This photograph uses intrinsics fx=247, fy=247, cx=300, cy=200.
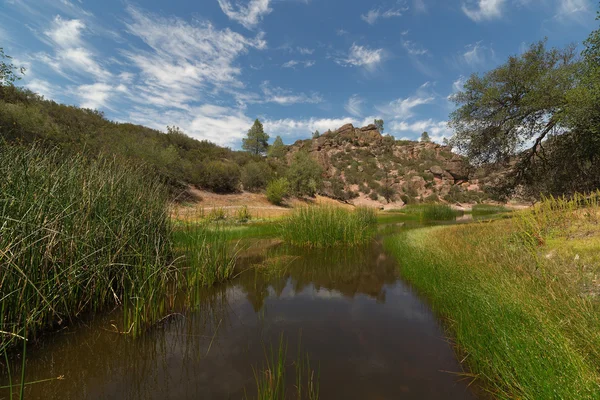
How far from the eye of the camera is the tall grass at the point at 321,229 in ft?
37.1

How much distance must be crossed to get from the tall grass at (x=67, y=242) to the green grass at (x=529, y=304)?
193 inches

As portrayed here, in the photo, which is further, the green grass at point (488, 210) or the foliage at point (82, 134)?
the green grass at point (488, 210)

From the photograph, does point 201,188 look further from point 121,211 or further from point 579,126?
point 579,126

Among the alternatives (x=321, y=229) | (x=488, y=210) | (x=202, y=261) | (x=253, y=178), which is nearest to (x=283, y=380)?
(x=202, y=261)

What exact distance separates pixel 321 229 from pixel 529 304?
329 inches

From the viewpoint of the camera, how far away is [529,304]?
3250 millimetres

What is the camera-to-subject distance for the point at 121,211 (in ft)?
16.0

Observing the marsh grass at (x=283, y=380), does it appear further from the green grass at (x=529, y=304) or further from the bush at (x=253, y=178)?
the bush at (x=253, y=178)

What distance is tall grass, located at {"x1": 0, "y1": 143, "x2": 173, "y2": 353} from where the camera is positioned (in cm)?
321

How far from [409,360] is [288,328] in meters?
1.96

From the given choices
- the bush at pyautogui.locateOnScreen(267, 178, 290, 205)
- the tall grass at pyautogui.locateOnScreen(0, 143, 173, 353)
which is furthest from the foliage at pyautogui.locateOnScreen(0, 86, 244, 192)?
the tall grass at pyautogui.locateOnScreen(0, 143, 173, 353)

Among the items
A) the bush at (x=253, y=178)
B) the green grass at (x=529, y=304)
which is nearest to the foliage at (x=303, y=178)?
the bush at (x=253, y=178)

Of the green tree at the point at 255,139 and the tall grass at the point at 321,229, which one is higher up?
the green tree at the point at 255,139

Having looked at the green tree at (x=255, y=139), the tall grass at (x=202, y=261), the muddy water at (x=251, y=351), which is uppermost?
the green tree at (x=255, y=139)
